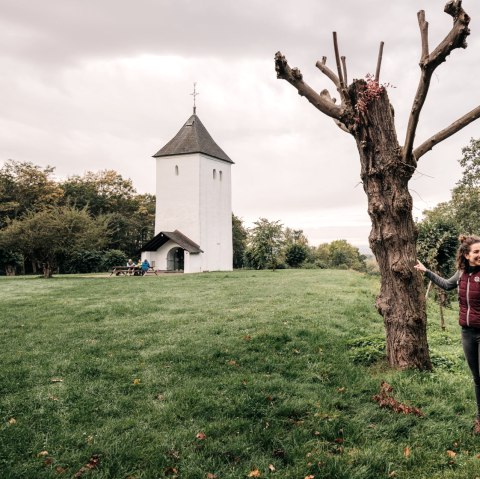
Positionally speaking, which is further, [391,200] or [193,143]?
[193,143]

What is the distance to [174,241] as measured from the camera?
37.6 m

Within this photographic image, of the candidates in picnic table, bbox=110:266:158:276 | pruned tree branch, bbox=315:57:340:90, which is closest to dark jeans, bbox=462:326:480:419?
pruned tree branch, bbox=315:57:340:90

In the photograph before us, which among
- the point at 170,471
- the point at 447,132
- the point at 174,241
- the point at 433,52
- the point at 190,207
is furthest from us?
the point at 190,207

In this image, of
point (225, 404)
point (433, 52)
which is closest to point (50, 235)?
point (225, 404)

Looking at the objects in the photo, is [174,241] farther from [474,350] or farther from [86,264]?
[474,350]

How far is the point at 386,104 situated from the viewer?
20.0 ft

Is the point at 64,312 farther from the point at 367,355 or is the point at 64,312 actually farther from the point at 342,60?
the point at 342,60

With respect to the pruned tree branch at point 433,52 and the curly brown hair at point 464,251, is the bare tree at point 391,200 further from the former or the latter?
the curly brown hair at point 464,251

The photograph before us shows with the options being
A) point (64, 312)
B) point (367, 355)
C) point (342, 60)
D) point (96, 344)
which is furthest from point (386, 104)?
point (64, 312)

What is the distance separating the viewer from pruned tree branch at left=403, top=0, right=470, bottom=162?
196 inches

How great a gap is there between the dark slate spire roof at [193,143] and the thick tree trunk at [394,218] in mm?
34395

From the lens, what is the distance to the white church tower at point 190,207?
38.9 meters

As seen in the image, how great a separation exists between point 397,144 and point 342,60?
6.24ft

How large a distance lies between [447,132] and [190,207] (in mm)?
34761
